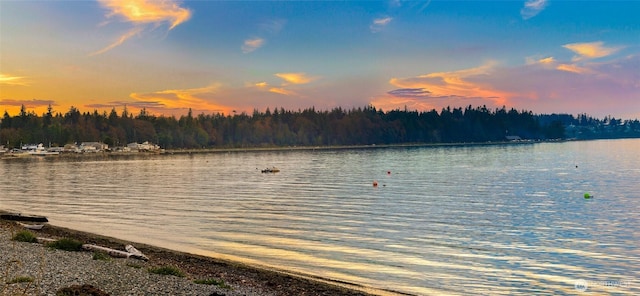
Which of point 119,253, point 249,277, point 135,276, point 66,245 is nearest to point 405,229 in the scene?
point 249,277

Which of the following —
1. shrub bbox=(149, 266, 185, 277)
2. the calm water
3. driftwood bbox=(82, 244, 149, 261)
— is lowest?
the calm water

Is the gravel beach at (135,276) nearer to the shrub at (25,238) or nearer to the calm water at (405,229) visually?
the shrub at (25,238)

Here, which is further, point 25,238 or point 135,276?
point 25,238

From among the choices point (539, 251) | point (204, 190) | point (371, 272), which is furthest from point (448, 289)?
point (204, 190)

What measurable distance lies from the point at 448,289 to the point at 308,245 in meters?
10.4

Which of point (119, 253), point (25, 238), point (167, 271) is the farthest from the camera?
point (25, 238)

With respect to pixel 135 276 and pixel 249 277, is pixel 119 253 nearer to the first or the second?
pixel 135 276

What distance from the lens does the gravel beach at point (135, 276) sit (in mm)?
16094

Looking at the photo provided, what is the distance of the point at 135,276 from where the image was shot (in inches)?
730

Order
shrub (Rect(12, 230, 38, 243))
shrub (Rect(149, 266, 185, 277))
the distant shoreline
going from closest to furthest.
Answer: the distant shoreline < shrub (Rect(149, 266, 185, 277)) < shrub (Rect(12, 230, 38, 243))

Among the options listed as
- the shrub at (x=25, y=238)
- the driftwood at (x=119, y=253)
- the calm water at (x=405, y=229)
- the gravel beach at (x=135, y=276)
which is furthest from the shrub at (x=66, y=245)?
the calm water at (x=405, y=229)

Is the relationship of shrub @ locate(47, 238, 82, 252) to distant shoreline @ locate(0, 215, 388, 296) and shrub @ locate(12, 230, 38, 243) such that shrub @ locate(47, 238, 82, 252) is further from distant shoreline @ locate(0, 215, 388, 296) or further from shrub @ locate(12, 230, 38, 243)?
shrub @ locate(12, 230, 38, 243)

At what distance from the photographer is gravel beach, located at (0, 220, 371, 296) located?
1609 cm

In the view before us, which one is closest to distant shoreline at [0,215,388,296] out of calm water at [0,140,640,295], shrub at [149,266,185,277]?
shrub at [149,266,185,277]
